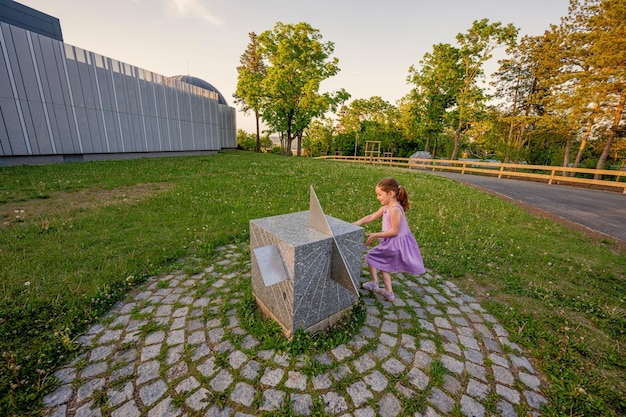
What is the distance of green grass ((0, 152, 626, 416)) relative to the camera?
2811 mm

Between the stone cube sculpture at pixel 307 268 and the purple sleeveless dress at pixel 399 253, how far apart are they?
1.96 ft

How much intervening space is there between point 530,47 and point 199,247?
36.4 meters

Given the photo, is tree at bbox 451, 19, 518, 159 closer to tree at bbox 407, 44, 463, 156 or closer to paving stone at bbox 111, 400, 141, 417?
tree at bbox 407, 44, 463, 156

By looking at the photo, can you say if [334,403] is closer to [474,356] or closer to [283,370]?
[283,370]

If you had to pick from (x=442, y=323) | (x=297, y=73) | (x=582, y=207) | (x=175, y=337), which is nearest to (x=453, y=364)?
(x=442, y=323)

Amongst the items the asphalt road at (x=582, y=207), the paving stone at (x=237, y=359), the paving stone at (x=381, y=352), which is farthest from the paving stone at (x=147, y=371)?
the asphalt road at (x=582, y=207)

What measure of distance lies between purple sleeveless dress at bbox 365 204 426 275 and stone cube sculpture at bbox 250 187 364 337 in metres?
0.60

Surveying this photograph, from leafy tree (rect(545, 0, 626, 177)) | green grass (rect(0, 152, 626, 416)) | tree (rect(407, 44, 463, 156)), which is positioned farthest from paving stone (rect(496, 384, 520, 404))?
tree (rect(407, 44, 463, 156))

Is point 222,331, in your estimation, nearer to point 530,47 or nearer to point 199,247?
point 199,247

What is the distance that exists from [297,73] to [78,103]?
21.2 meters

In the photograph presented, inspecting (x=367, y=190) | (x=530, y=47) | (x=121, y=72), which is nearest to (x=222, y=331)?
(x=367, y=190)

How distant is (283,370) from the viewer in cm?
268

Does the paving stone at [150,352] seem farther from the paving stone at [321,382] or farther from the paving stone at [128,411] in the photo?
the paving stone at [321,382]

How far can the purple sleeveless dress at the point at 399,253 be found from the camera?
3.80m
